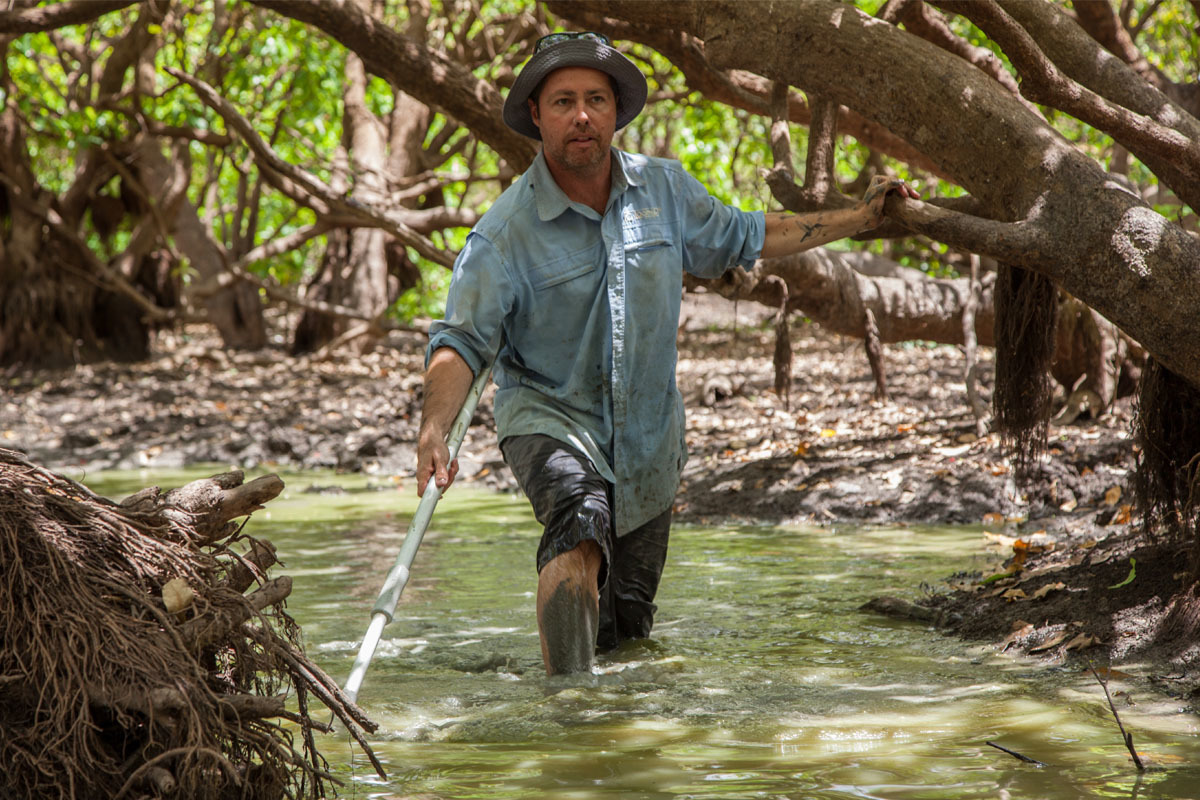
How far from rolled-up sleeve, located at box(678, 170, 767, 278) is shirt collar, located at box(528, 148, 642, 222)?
10.0 inches

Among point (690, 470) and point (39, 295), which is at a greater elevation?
point (39, 295)

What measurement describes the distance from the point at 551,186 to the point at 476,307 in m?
0.51

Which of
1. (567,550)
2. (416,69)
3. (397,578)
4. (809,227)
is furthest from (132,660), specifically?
(416,69)

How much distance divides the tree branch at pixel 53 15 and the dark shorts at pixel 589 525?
4249 millimetres

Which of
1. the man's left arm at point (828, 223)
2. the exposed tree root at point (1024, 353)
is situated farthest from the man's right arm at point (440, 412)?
the exposed tree root at point (1024, 353)

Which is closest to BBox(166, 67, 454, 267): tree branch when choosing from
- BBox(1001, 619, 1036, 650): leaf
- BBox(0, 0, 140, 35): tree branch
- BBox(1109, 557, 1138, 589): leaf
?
BBox(0, 0, 140, 35): tree branch

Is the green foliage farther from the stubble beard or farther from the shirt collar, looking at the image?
the stubble beard

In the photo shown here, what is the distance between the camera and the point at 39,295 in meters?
14.2

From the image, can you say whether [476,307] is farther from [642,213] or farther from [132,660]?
[132,660]

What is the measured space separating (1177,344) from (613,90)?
6.66 ft

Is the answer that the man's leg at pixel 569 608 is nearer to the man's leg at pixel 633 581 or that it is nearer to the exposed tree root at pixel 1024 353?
the man's leg at pixel 633 581

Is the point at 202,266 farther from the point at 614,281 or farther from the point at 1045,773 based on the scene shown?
the point at 1045,773

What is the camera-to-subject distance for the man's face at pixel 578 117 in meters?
4.07

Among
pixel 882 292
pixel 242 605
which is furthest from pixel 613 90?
pixel 882 292
